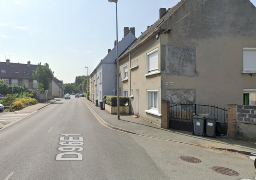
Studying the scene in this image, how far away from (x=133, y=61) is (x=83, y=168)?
48.5 feet

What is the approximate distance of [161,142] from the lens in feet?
33.8

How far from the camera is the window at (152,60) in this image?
48.4ft

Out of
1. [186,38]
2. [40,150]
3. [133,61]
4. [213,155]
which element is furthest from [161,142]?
[133,61]

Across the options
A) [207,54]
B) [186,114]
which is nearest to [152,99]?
[186,114]

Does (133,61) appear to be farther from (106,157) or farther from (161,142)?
(106,157)

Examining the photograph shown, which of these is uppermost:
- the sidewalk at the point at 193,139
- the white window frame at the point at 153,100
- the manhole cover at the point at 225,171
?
the white window frame at the point at 153,100

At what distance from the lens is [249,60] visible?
1402cm

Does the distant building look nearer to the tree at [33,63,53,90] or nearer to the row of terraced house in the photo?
the tree at [33,63,53,90]

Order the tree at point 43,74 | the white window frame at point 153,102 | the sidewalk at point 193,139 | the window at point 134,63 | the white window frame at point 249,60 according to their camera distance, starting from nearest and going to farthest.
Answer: the sidewalk at point 193,139 → the white window frame at point 249,60 → the white window frame at point 153,102 → the window at point 134,63 → the tree at point 43,74

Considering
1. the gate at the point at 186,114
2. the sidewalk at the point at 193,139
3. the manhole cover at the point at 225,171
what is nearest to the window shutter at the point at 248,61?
the gate at the point at 186,114

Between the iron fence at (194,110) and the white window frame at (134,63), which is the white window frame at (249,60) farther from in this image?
the white window frame at (134,63)

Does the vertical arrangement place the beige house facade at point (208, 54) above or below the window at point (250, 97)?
above

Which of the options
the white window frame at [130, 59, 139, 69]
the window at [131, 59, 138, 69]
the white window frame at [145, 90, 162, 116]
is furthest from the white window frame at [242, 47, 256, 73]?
the window at [131, 59, 138, 69]

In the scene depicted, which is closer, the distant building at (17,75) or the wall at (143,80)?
the wall at (143,80)
